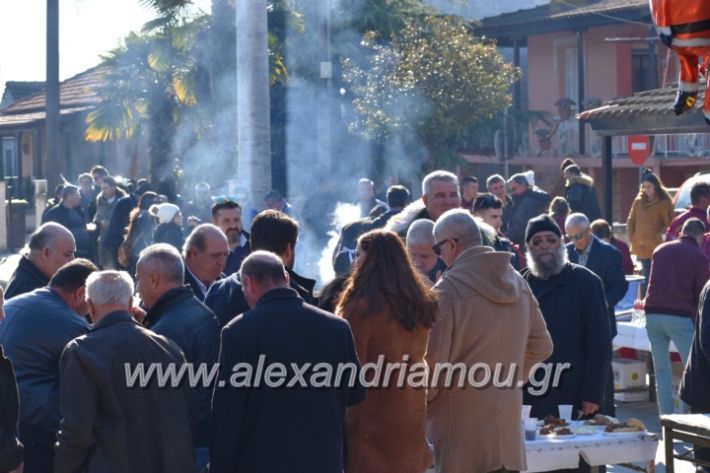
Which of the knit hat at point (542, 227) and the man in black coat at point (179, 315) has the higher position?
the knit hat at point (542, 227)

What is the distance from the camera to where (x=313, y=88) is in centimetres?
2702

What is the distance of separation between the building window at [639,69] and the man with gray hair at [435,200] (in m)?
24.8

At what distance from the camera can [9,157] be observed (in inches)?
1871

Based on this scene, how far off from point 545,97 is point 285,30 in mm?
11160

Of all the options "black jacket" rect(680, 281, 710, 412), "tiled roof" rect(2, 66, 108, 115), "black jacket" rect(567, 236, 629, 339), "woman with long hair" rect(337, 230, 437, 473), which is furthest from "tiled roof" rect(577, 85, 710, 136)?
"tiled roof" rect(2, 66, 108, 115)

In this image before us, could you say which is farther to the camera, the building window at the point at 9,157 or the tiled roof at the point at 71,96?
the building window at the point at 9,157

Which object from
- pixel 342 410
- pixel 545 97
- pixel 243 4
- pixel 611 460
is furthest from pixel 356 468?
pixel 545 97

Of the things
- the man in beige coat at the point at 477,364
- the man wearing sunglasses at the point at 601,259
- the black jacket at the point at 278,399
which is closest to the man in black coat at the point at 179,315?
the black jacket at the point at 278,399

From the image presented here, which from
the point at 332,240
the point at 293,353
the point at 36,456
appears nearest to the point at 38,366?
the point at 36,456

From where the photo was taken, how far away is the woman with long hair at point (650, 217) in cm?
1564

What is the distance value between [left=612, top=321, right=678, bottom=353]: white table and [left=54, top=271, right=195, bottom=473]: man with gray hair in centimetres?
665

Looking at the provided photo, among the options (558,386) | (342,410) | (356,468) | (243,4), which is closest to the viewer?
(342,410)

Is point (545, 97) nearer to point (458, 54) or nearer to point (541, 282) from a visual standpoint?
point (458, 54)

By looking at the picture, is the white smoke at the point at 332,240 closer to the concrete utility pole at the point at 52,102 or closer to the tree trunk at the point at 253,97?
the tree trunk at the point at 253,97
